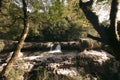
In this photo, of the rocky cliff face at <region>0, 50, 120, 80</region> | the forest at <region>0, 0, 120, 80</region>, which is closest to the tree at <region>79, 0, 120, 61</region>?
the forest at <region>0, 0, 120, 80</region>

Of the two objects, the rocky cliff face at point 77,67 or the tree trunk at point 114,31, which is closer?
the tree trunk at point 114,31

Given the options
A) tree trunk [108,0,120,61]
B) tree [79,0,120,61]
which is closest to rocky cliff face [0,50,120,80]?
tree [79,0,120,61]

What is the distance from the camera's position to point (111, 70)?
23562 mm

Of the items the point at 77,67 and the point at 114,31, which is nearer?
the point at 114,31

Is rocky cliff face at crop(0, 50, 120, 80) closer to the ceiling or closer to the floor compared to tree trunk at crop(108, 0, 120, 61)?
closer to the floor

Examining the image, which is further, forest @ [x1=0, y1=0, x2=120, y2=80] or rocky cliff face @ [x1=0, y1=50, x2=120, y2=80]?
rocky cliff face @ [x1=0, y1=50, x2=120, y2=80]

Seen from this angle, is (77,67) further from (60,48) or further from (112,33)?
(60,48)

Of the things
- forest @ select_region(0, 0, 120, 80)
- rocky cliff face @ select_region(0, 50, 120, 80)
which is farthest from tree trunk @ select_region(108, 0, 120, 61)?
rocky cliff face @ select_region(0, 50, 120, 80)

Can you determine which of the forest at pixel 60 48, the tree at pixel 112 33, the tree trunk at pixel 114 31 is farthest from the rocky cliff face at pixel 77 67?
the tree trunk at pixel 114 31

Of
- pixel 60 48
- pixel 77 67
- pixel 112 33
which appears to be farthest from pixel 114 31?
pixel 60 48

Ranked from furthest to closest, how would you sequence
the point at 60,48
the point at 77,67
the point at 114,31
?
1. the point at 60,48
2. the point at 77,67
3. the point at 114,31

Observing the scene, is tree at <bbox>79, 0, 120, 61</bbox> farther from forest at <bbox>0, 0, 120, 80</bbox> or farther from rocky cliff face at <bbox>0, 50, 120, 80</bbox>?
rocky cliff face at <bbox>0, 50, 120, 80</bbox>

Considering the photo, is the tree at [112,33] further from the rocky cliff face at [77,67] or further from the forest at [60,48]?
the rocky cliff face at [77,67]

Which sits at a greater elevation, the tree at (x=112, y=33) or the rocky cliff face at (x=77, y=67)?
the tree at (x=112, y=33)
